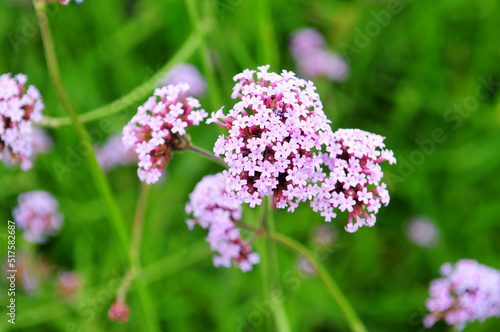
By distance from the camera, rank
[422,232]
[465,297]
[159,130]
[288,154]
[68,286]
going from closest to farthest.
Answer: [288,154] → [159,130] → [465,297] → [68,286] → [422,232]

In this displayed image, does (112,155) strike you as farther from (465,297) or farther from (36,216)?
(465,297)

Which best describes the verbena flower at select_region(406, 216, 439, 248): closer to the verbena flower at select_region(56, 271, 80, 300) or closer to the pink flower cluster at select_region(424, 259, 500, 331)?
the pink flower cluster at select_region(424, 259, 500, 331)

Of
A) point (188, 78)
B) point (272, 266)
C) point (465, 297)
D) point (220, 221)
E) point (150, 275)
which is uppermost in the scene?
point (188, 78)

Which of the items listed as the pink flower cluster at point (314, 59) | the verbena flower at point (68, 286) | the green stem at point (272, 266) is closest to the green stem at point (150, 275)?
the verbena flower at point (68, 286)

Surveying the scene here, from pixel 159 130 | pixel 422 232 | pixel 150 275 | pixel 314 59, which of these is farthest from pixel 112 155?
pixel 422 232

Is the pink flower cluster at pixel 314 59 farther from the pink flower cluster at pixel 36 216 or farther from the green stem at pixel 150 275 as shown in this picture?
the pink flower cluster at pixel 36 216

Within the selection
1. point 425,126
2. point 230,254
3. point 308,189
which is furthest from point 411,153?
point 308,189

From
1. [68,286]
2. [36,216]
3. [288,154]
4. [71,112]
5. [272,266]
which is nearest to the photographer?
[288,154]
